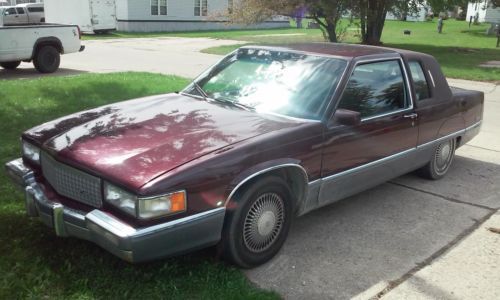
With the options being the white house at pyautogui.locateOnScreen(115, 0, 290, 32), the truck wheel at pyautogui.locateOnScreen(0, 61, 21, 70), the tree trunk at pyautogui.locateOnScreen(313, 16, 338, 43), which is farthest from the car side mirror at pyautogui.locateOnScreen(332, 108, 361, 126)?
the white house at pyautogui.locateOnScreen(115, 0, 290, 32)

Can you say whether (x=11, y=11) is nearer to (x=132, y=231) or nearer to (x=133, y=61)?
(x=133, y=61)

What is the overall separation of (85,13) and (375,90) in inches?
1095

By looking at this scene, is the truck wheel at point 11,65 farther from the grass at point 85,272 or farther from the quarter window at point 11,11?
the quarter window at point 11,11

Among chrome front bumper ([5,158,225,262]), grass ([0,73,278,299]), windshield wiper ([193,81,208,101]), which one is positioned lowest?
grass ([0,73,278,299])

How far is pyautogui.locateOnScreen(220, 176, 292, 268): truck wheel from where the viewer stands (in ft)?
11.1

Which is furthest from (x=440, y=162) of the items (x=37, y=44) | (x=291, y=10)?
(x=291, y=10)

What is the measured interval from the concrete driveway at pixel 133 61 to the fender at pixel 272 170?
10.1 meters

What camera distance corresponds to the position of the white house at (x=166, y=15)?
33812 millimetres

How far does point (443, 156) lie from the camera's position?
5.70m

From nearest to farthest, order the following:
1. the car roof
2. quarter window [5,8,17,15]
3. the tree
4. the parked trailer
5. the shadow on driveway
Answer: the car roof → the shadow on driveway → the tree → quarter window [5,8,17,15] → the parked trailer

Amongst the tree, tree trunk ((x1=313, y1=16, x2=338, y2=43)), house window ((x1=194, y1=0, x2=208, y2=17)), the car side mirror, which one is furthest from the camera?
house window ((x1=194, y1=0, x2=208, y2=17))

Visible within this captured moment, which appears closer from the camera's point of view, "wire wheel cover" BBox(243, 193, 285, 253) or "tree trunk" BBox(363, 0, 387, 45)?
"wire wheel cover" BBox(243, 193, 285, 253)

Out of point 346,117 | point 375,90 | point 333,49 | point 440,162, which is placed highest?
point 333,49

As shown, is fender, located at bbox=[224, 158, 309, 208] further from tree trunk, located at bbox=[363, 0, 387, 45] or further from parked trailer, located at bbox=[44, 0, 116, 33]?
parked trailer, located at bbox=[44, 0, 116, 33]
